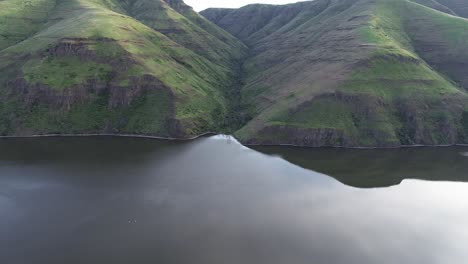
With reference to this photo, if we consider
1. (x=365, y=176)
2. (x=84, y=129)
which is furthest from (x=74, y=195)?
(x=365, y=176)

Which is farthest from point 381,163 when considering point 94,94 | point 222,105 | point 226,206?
point 94,94

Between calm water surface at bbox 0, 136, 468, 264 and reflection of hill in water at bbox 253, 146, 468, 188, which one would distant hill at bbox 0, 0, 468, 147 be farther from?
calm water surface at bbox 0, 136, 468, 264

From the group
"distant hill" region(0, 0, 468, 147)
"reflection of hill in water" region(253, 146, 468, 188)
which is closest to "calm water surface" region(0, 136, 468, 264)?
"reflection of hill in water" region(253, 146, 468, 188)

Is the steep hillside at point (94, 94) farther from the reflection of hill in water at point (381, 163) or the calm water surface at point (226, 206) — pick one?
the reflection of hill in water at point (381, 163)

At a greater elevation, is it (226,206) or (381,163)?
(381,163)

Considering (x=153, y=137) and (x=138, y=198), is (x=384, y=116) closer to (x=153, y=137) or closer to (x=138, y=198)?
(x=153, y=137)

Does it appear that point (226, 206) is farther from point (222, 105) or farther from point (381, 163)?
point (222, 105)

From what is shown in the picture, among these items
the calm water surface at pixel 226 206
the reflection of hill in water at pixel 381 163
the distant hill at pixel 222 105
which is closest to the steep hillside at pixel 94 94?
the distant hill at pixel 222 105
